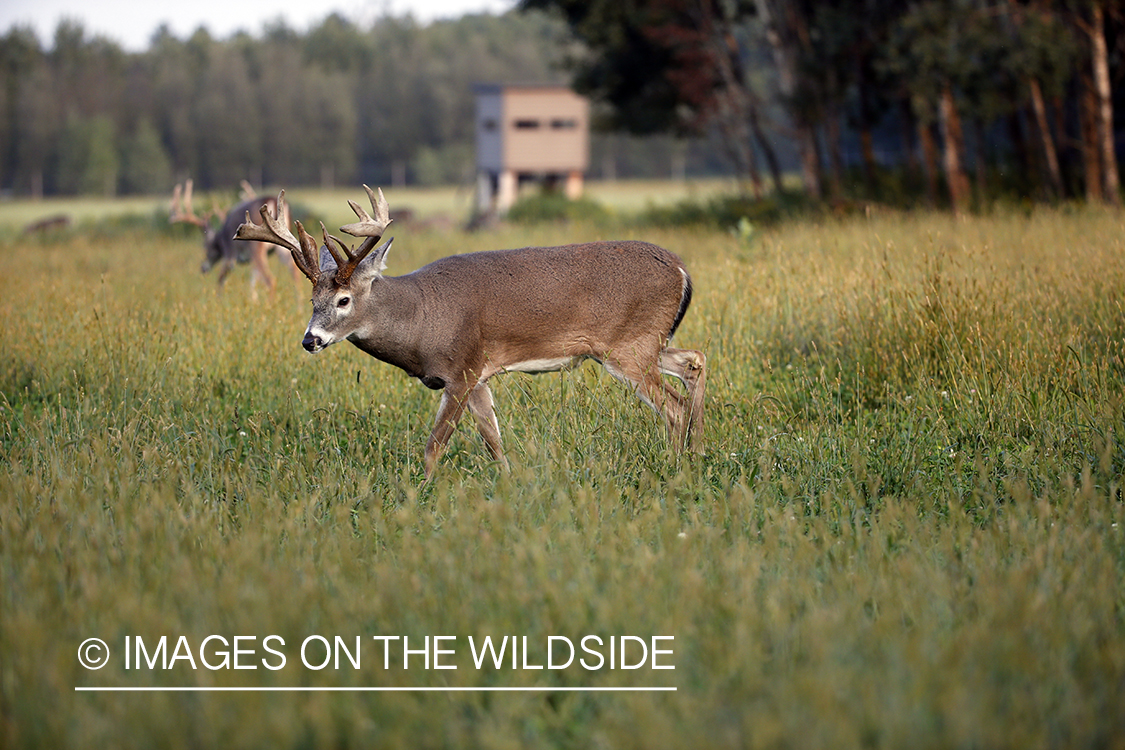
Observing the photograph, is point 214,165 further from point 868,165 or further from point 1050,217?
point 1050,217

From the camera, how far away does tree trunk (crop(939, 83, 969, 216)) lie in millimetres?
14359

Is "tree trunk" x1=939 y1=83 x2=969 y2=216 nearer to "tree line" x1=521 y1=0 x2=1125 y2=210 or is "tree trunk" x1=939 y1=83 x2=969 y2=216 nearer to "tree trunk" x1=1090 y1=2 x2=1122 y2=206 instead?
"tree line" x1=521 y1=0 x2=1125 y2=210

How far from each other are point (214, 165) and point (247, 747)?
76105mm

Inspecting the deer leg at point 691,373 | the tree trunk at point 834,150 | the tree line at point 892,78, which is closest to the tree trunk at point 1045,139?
the tree line at point 892,78

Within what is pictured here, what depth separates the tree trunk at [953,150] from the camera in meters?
14.4

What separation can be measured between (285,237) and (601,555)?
258cm

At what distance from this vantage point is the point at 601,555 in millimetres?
3363

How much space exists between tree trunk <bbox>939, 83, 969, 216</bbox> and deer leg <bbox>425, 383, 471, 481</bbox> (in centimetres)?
1082

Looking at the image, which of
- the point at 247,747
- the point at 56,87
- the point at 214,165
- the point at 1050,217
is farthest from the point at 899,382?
the point at 56,87

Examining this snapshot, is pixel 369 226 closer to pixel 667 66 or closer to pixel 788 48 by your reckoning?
pixel 788 48

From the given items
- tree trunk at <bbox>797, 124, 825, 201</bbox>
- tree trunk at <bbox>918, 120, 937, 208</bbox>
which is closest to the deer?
tree trunk at <bbox>918, 120, 937, 208</bbox>

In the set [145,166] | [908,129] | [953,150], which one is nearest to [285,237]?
[953,150]

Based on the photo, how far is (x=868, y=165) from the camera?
17.9m

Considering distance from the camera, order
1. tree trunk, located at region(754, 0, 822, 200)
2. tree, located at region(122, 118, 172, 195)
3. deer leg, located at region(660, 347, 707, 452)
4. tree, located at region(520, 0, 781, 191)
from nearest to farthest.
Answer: deer leg, located at region(660, 347, 707, 452) → tree trunk, located at region(754, 0, 822, 200) → tree, located at region(520, 0, 781, 191) → tree, located at region(122, 118, 172, 195)
